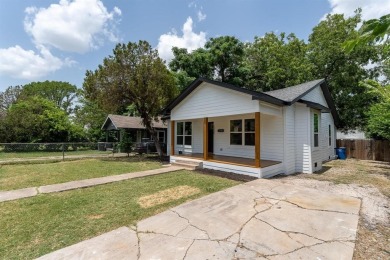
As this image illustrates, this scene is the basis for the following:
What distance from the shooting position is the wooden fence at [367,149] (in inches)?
Result: 521

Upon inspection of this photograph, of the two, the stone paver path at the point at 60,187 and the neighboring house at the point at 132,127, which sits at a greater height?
the neighboring house at the point at 132,127

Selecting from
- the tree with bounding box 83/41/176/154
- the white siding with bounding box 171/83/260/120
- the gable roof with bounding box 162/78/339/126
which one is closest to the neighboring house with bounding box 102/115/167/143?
the tree with bounding box 83/41/176/154

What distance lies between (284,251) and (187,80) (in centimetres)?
1727

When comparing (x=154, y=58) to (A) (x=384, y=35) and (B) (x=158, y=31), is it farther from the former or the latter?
(A) (x=384, y=35)

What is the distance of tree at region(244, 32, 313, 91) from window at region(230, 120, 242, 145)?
10382mm

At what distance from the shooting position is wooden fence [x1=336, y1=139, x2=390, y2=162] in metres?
13.2

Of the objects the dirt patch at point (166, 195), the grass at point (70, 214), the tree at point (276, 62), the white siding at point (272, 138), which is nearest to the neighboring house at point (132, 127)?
the tree at point (276, 62)

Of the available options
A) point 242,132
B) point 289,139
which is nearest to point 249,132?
point 242,132

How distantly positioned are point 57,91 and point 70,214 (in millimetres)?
46168

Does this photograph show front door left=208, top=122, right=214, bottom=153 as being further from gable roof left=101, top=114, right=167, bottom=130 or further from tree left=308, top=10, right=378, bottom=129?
tree left=308, top=10, right=378, bottom=129

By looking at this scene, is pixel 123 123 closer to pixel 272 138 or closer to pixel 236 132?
pixel 236 132

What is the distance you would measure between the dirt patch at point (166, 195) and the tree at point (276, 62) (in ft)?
52.6

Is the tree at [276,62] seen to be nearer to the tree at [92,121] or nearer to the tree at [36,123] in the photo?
the tree at [92,121]

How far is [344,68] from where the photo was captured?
1772 cm
